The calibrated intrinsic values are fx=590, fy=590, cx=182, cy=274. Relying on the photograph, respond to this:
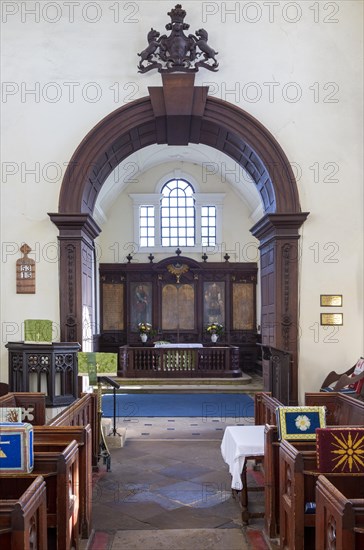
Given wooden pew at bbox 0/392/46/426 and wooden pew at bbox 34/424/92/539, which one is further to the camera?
wooden pew at bbox 0/392/46/426

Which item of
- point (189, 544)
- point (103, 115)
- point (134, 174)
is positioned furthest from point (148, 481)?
point (134, 174)

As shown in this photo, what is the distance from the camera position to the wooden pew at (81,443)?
4625mm

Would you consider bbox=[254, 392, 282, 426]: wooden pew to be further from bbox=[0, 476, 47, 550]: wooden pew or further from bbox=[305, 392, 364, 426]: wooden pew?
bbox=[0, 476, 47, 550]: wooden pew

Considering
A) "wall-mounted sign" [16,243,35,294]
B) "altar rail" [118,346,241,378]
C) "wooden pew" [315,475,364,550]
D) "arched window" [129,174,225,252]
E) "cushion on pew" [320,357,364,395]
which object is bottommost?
"altar rail" [118,346,241,378]

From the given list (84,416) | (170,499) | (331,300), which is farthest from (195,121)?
(170,499)

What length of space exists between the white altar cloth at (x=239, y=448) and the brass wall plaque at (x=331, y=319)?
12.8ft

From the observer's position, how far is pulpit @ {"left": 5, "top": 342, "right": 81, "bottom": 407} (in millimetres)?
7973

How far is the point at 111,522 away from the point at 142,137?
7.00 metres

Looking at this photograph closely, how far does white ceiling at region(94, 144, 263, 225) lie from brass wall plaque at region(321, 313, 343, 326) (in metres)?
7.65

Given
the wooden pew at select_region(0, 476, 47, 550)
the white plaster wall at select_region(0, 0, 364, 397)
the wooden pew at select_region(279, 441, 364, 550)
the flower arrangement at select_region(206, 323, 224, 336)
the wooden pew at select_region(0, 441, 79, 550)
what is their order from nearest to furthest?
1. the wooden pew at select_region(0, 476, 47, 550)
2. the wooden pew at select_region(279, 441, 364, 550)
3. the wooden pew at select_region(0, 441, 79, 550)
4. the white plaster wall at select_region(0, 0, 364, 397)
5. the flower arrangement at select_region(206, 323, 224, 336)

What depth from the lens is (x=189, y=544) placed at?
481 cm

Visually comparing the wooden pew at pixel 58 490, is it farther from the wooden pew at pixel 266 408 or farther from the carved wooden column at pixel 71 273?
the carved wooden column at pixel 71 273

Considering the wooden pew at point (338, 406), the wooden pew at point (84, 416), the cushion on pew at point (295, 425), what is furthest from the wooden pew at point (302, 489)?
the wooden pew at point (84, 416)

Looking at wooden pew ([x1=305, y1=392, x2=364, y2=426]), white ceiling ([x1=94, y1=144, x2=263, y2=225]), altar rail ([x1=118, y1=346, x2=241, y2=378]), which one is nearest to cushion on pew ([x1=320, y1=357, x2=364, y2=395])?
wooden pew ([x1=305, y1=392, x2=364, y2=426])
